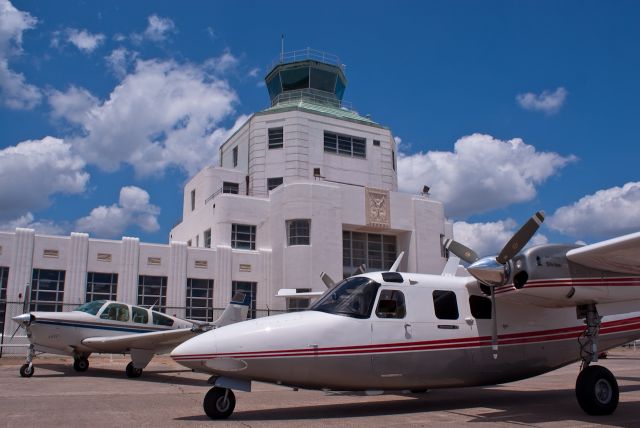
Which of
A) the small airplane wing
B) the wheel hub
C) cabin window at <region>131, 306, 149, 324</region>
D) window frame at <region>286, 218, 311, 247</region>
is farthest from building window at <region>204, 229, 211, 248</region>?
the wheel hub

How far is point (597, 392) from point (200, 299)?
30.0 m

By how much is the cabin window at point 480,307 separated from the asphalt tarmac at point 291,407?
5.80 ft

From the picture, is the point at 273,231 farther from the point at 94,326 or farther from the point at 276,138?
the point at 94,326

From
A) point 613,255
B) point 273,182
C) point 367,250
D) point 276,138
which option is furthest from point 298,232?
point 613,255

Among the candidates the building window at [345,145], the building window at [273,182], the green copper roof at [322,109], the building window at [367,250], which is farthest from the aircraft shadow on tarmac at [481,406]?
the green copper roof at [322,109]

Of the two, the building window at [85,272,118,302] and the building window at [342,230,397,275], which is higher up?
the building window at [342,230,397,275]

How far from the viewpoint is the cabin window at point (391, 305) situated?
10360 millimetres

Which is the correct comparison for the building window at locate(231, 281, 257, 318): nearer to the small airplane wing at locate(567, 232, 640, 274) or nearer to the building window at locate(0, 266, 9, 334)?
the building window at locate(0, 266, 9, 334)

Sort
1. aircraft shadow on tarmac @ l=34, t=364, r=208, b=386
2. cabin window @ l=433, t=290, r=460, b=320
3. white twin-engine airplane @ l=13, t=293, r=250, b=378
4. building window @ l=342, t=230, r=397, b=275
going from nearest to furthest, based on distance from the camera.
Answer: cabin window @ l=433, t=290, r=460, b=320, aircraft shadow on tarmac @ l=34, t=364, r=208, b=386, white twin-engine airplane @ l=13, t=293, r=250, b=378, building window @ l=342, t=230, r=397, b=275

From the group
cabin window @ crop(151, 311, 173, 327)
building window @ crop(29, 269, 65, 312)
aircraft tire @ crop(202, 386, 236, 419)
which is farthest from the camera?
building window @ crop(29, 269, 65, 312)

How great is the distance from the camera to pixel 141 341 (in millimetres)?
18938

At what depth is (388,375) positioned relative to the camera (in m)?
10.2

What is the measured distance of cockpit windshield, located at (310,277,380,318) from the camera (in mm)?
10180

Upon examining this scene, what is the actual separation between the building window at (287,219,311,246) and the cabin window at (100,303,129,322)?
18660 millimetres
